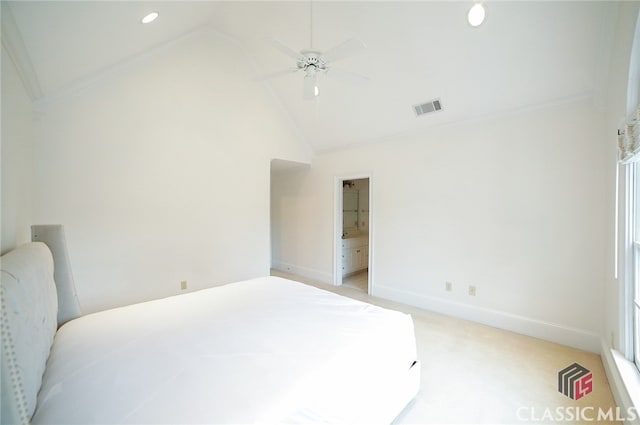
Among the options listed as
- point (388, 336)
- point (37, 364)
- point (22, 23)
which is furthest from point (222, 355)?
point (22, 23)

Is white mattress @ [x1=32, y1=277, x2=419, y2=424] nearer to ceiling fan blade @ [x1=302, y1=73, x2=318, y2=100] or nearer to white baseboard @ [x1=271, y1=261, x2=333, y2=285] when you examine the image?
ceiling fan blade @ [x1=302, y1=73, x2=318, y2=100]

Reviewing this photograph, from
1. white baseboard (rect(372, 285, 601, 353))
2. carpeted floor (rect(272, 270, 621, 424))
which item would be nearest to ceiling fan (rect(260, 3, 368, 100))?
carpeted floor (rect(272, 270, 621, 424))

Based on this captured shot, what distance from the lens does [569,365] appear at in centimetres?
218

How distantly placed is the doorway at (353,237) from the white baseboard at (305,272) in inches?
7.7

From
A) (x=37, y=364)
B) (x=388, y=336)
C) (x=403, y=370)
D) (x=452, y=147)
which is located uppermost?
(x=452, y=147)

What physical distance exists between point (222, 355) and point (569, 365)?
2827mm

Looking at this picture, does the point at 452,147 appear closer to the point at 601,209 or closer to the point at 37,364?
the point at 601,209

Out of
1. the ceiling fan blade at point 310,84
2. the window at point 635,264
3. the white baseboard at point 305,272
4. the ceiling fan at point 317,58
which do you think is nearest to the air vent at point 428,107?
the ceiling fan at point 317,58

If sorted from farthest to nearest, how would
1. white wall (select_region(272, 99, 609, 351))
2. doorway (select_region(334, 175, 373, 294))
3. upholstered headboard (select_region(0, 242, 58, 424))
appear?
doorway (select_region(334, 175, 373, 294))
white wall (select_region(272, 99, 609, 351))
upholstered headboard (select_region(0, 242, 58, 424))

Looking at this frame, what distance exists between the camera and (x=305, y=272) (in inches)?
197

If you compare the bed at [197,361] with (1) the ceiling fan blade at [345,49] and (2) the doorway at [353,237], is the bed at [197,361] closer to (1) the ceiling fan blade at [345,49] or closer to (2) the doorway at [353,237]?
(1) the ceiling fan blade at [345,49]

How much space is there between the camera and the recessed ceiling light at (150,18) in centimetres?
208

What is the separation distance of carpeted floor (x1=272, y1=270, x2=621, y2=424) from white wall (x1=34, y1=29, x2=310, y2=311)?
2670mm

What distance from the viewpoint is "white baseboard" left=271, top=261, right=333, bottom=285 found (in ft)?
15.1
